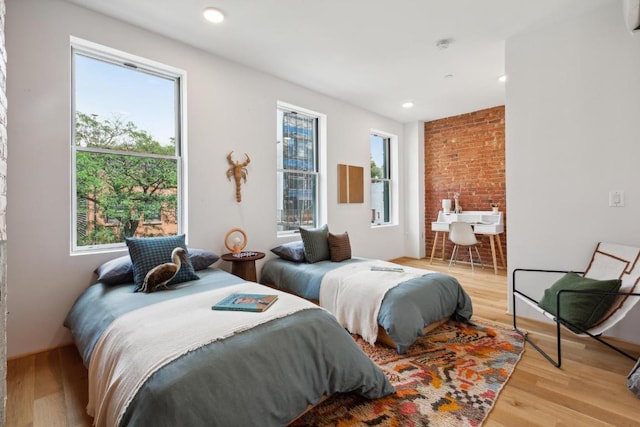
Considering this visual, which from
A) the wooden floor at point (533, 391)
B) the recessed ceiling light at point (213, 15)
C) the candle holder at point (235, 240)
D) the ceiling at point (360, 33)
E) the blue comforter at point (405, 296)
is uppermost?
the ceiling at point (360, 33)

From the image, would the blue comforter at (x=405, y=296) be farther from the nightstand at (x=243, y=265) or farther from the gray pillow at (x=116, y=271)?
the gray pillow at (x=116, y=271)

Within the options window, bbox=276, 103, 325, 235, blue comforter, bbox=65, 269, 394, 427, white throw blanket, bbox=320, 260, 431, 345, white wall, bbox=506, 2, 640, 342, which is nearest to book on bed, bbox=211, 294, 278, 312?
blue comforter, bbox=65, 269, 394, 427

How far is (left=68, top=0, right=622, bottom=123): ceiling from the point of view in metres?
2.48

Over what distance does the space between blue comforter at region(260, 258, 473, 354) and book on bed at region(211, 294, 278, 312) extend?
0.93 m

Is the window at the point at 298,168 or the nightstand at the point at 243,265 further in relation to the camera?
the window at the point at 298,168

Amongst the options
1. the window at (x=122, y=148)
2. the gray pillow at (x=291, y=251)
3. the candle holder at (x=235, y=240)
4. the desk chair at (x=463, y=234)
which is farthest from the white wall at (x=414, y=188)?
the window at (x=122, y=148)

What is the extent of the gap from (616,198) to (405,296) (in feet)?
6.30

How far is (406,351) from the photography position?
7.50ft

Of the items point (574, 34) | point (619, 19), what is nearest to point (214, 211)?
point (574, 34)

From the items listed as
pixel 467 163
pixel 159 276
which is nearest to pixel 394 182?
pixel 467 163

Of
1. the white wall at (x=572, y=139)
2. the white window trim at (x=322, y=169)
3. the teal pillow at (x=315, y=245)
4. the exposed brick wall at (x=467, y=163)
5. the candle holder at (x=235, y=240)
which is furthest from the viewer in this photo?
the exposed brick wall at (x=467, y=163)

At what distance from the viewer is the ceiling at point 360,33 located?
8.15ft

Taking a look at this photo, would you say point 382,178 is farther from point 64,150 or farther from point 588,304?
point 64,150

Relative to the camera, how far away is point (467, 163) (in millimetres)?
5465
